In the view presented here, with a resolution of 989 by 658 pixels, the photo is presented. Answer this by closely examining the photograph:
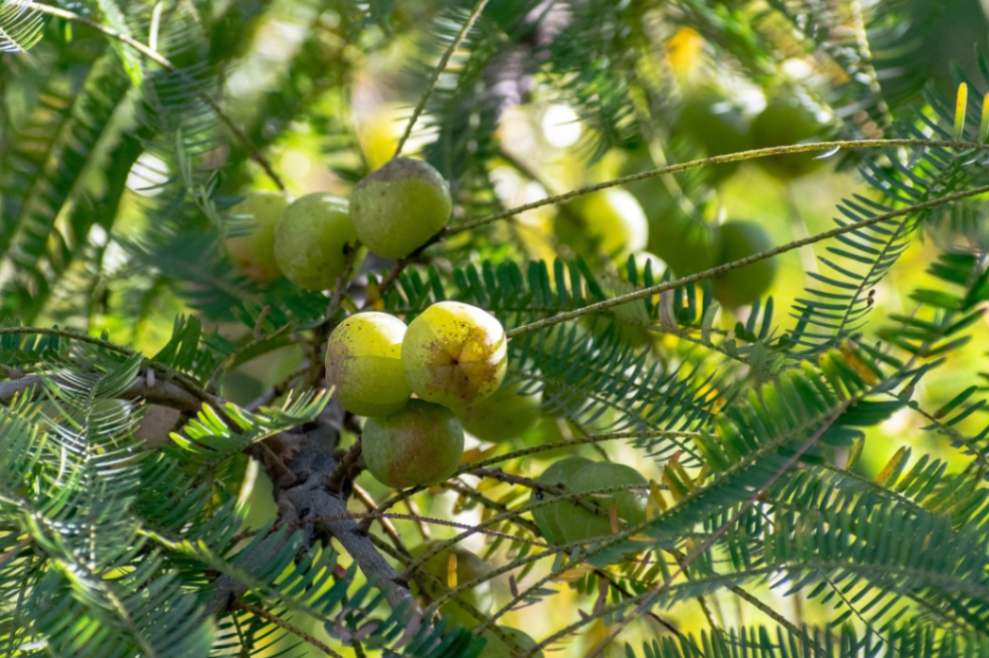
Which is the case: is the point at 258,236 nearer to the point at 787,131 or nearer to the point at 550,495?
→ the point at 550,495

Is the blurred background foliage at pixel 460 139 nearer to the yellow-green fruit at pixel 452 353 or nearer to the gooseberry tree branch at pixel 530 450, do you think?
the gooseberry tree branch at pixel 530 450

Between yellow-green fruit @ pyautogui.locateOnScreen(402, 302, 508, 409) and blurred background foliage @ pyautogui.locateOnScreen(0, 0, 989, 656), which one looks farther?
blurred background foliage @ pyautogui.locateOnScreen(0, 0, 989, 656)

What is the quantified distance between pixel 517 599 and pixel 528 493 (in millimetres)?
373

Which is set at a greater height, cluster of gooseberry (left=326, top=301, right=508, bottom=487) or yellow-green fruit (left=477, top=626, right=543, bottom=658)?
cluster of gooseberry (left=326, top=301, right=508, bottom=487)

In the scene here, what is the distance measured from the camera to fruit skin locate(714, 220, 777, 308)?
1.24m

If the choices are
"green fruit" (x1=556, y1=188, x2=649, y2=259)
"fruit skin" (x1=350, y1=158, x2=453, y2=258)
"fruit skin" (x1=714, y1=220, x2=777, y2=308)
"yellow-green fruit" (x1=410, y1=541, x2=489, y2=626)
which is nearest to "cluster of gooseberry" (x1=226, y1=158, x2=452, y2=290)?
"fruit skin" (x1=350, y1=158, x2=453, y2=258)

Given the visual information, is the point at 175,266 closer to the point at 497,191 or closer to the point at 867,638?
the point at 497,191

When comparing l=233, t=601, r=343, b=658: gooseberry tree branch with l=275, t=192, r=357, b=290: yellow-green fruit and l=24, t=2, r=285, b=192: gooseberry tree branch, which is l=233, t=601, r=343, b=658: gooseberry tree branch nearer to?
l=275, t=192, r=357, b=290: yellow-green fruit

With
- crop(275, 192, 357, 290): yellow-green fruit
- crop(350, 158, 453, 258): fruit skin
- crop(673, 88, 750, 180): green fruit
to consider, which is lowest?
crop(275, 192, 357, 290): yellow-green fruit

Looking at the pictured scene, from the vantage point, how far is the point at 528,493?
0.98 meters

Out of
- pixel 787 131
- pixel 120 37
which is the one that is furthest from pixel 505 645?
pixel 787 131

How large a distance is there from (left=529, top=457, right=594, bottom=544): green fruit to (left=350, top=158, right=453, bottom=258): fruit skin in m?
0.19

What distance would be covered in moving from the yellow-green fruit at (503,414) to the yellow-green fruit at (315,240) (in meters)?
0.16

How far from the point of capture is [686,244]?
1.25m
